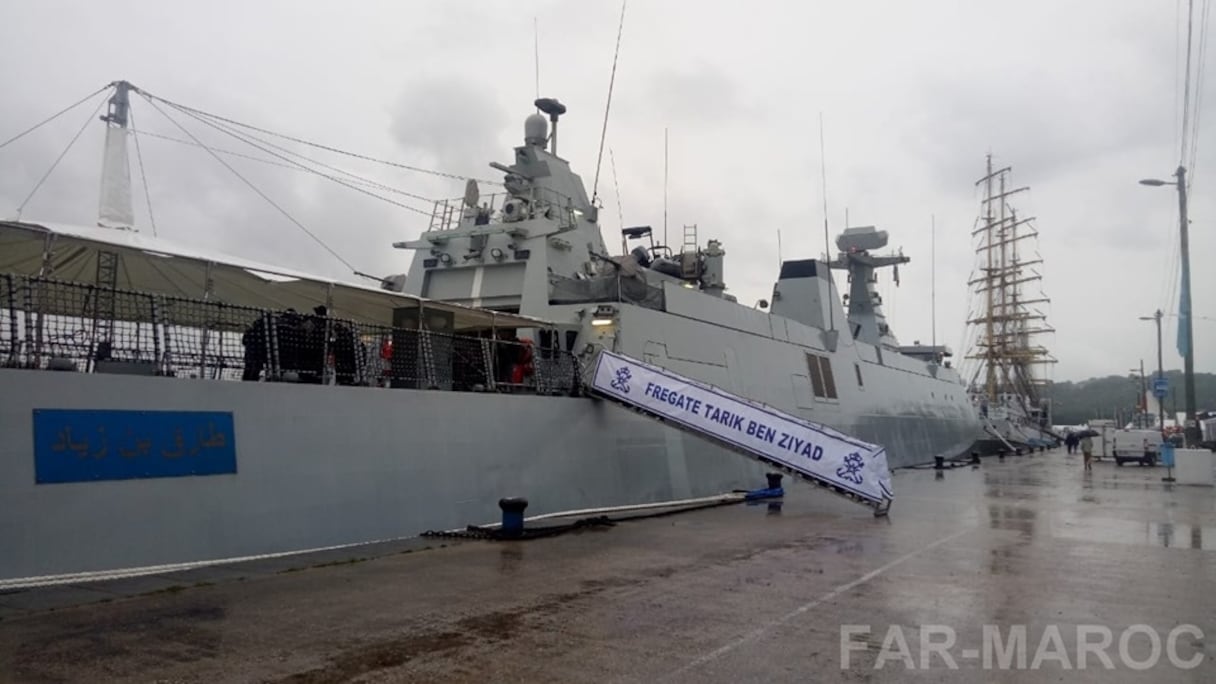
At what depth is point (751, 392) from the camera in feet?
57.4

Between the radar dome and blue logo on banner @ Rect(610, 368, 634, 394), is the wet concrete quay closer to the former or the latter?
blue logo on banner @ Rect(610, 368, 634, 394)

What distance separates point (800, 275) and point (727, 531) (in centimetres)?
1407

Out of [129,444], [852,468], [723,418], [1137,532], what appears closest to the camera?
[129,444]

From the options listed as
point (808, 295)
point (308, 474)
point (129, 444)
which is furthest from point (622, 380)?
point (808, 295)

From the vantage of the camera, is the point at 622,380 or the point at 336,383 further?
the point at 622,380

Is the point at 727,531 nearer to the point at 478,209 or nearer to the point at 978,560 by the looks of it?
the point at 978,560

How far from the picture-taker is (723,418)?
12.8 m

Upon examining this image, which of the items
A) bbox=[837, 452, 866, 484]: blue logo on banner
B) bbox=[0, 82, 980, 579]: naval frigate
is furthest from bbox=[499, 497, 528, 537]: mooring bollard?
bbox=[837, 452, 866, 484]: blue logo on banner

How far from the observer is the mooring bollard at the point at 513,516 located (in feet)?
31.2

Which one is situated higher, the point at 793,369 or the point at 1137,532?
the point at 793,369

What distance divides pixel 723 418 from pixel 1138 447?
72.3 feet

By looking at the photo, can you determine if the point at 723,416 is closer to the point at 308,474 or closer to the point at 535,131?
the point at 308,474

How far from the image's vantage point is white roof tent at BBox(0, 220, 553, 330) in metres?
7.64

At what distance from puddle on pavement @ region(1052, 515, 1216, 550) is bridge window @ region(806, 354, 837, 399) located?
8636 millimetres
